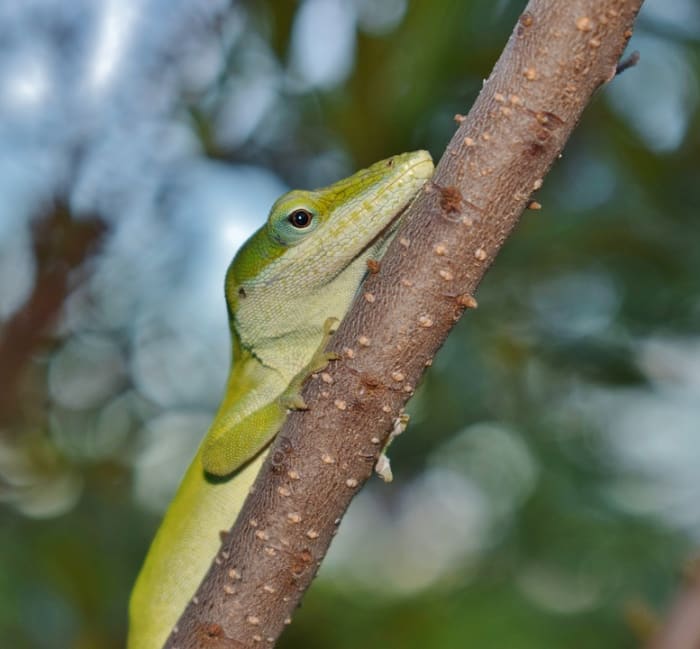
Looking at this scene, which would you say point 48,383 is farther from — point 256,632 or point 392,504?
point 392,504

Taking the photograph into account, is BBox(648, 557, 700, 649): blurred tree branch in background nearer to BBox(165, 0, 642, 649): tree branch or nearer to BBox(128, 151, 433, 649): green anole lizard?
BBox(165, 0, 642, 649): tree branch

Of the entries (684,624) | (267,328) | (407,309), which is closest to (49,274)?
A: (267,328)

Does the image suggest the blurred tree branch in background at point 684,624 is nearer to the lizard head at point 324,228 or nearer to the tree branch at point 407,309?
the tree branch at point 407,309

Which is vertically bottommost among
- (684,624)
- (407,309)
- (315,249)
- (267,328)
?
(684,624)

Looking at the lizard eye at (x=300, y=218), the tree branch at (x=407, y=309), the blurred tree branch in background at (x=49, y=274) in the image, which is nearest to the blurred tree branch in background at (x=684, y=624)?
the tree branch at (x=407, y=309)

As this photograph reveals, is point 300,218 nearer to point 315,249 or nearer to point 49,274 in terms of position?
point 315,249

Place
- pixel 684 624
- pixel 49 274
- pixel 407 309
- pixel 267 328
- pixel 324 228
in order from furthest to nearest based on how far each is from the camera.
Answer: pixel 49 274, pixel 267 328, pixel 324 228, pixel 407 309, pixel 684 624

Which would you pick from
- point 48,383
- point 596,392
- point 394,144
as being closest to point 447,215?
point 394,144

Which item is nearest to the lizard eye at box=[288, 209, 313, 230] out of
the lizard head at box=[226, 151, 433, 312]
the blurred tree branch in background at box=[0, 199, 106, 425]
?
the lizard head at box=[226, 151, 433, 312]
